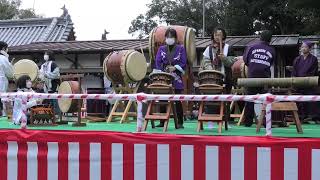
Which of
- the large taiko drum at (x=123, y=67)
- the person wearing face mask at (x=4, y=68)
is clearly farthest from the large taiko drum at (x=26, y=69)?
the large taiko drum at (x=123, y=67)

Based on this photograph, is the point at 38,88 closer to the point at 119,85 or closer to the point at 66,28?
the point at 119,85

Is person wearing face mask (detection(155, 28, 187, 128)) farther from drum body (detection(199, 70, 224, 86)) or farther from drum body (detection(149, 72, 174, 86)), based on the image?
drum body (detection(199, 70, 224, 86))

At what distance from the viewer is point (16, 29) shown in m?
21.9

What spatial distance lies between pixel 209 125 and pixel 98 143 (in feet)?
10.6

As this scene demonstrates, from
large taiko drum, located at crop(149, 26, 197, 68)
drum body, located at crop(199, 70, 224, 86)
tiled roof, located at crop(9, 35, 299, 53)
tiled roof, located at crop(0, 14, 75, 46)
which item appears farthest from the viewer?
tiled roof, located at crop(0, 14, 75, 46)

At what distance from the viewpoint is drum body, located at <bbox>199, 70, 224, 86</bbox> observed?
654cm

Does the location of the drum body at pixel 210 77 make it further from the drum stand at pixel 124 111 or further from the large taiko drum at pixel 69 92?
the large taiko drum at pixel 69 92

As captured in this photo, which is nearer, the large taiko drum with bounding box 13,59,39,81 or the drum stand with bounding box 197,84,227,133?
the drum stand with bounding box 197,84,227,133

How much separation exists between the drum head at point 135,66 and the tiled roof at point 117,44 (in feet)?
17.3

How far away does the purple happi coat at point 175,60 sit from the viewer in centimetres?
718

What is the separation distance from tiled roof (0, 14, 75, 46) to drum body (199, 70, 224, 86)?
15298mm

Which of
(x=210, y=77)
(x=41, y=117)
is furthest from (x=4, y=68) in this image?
(x=210, y=77)

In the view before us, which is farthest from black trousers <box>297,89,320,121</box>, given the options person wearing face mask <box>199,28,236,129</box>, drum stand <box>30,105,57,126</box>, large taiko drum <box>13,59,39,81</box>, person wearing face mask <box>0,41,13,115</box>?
large taiko drum <box>13,59,39,81</box>

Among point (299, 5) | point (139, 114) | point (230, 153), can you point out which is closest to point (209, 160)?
point (230, 153)
